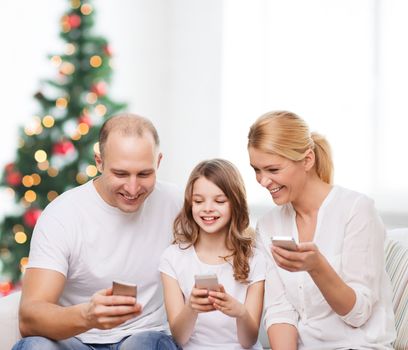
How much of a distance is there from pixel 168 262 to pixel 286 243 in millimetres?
619

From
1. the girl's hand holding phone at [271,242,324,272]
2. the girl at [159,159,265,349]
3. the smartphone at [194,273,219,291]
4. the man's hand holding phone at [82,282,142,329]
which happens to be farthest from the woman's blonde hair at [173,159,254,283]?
the man's hand holding phone at [82,282,142,329]

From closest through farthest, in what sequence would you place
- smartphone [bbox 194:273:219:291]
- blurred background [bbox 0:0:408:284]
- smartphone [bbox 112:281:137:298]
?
smartphone [bbox 112:281:137:298] → smartphone [bbox 194:273:219:291] → blurred background [bbox 0:0:408:284]

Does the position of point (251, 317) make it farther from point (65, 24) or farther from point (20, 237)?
point (65, 24)

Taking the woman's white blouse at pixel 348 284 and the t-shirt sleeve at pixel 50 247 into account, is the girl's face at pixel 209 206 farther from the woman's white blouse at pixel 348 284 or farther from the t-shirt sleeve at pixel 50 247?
the t-shirt sleeve at pixel 50 247

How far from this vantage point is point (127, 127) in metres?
2.59

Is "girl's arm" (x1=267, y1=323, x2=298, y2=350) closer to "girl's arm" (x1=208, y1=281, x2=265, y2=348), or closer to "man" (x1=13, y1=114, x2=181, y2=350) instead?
"girl's arm" (x1=208, y1=281, x2=265, y2=348)

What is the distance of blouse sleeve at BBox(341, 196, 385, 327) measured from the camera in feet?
7.79

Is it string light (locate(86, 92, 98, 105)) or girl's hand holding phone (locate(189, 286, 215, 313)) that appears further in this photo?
string light (locate(86, 92, 98, 105))

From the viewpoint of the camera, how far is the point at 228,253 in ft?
8.78

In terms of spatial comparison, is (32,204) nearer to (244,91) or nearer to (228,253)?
(244,91)

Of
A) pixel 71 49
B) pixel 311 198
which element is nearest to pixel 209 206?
pixel 311 198

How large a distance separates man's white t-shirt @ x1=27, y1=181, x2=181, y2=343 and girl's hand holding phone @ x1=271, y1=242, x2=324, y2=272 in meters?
0.66

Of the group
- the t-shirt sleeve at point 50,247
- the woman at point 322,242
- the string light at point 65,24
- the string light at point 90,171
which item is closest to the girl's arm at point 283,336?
the woman at point 322,242

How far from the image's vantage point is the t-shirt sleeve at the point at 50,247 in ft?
8.22
